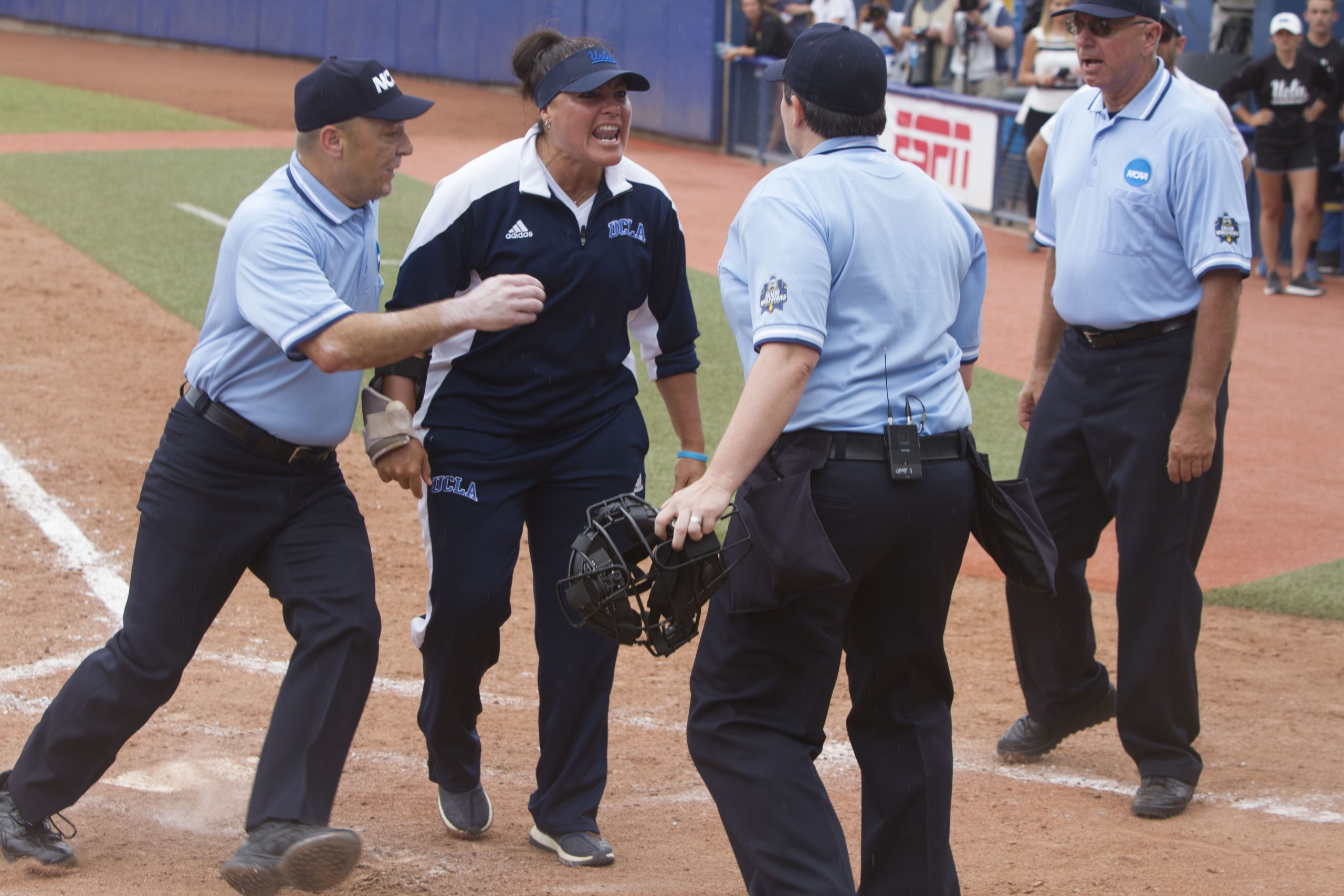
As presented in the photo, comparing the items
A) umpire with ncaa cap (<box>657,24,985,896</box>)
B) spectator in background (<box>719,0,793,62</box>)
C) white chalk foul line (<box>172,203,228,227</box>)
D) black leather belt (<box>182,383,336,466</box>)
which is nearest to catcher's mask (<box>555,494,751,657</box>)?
umpire with ncaa cap (<box>657,24,985,896</box>)

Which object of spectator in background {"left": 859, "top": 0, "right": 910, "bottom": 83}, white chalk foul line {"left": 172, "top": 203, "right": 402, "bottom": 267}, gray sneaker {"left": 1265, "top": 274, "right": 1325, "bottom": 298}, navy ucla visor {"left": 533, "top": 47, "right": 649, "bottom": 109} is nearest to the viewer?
navy ucla visor {"left": 533, "top": 47, "right": 649, "bottom": 109}

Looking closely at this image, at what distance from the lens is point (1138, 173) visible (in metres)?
4.08

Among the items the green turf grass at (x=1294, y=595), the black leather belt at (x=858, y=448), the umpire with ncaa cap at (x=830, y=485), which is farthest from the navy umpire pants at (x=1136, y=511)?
the green turf grass at (x=1294, y=595)

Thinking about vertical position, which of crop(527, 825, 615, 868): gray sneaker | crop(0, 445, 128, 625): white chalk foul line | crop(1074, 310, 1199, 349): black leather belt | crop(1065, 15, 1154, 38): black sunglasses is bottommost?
crop(0, 445, 128, 625): white chalk foul line

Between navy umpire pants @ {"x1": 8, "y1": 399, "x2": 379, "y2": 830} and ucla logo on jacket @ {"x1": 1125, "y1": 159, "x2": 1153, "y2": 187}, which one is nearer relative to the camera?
navy umpire pants @ {"x1": 8, "y1": 399, "x2": 379, "y2": 830}

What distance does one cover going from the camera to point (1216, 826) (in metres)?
4.09

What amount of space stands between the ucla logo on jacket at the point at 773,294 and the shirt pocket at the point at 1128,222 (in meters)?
1.59

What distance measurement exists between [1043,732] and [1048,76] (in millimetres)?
9590

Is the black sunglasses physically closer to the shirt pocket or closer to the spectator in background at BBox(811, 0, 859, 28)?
the shirt pocket

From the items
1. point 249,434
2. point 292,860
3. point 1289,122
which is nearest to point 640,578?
point 292,860

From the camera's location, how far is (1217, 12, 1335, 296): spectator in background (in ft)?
39.2

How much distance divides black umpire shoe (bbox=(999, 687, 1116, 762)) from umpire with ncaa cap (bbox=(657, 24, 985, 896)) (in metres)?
1.43

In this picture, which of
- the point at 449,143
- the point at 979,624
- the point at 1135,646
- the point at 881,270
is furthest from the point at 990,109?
the point at 881,270

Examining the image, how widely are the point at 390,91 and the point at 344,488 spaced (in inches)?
40.9
